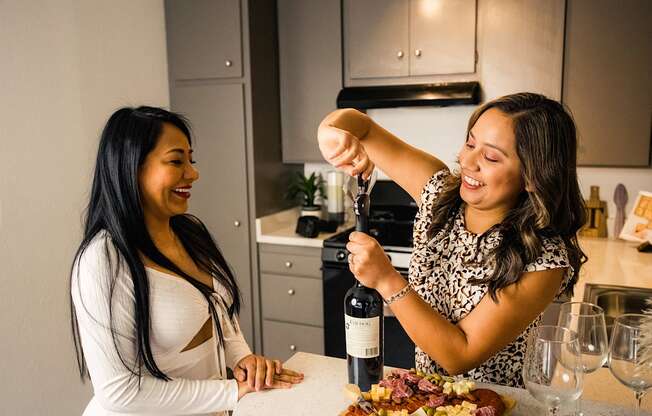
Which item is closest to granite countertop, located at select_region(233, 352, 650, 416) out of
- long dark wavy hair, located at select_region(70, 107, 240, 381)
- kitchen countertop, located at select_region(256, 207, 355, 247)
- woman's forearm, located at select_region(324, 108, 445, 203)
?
long dark wavy hair, located at select_region(70, 107, 240, 381)

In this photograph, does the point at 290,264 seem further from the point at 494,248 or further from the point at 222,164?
the point at 494,248

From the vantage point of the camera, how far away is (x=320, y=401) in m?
1.08

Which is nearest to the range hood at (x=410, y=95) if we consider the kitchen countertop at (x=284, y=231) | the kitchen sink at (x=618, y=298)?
the kitchen countertop at (x=284, y=231)

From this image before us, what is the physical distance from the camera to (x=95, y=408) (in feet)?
4.31

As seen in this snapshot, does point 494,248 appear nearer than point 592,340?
No

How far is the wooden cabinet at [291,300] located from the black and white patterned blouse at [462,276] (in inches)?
64.4

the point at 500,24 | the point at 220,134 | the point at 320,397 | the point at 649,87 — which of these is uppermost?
the point at 500,24

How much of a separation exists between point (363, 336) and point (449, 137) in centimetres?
221

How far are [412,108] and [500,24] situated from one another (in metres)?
0.66

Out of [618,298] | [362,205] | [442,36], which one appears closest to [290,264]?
[442,36]

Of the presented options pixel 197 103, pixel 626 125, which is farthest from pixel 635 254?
pixel 197 103

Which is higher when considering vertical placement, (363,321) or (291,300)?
(363,321)

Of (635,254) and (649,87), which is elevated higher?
(649,87)

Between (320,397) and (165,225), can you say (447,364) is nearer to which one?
(320,397)
